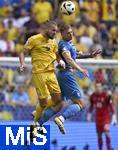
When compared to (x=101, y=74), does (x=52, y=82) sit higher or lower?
lower

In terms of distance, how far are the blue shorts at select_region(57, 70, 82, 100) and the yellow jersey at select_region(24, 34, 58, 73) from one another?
1.18 feet

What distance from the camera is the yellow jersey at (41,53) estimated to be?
41.6ft

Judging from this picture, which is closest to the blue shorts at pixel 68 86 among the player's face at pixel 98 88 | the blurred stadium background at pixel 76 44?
the blurred stadium background at pixel 76 44

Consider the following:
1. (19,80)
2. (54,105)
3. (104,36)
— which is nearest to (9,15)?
(104,36)

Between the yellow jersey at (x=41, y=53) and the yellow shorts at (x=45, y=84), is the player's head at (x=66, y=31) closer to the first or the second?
the yellow jersey at (x=41, y=53)

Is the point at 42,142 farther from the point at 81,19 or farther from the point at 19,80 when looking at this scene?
the point at 81,19

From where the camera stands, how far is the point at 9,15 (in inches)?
867

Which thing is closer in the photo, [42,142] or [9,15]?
[42,142]

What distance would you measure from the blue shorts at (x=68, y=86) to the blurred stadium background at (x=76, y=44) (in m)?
2.13

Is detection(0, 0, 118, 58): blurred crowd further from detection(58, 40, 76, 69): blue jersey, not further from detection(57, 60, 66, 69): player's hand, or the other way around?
detection(57, 60, 66, 69): player's hand

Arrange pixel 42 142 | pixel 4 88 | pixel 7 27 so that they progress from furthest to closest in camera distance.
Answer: pixel 7 27, pixel 4 88, pixel 42 142

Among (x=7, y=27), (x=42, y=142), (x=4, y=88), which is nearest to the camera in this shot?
(x=42, y=142)

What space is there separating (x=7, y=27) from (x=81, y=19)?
219 centimetres

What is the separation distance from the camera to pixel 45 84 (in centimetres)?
1266
